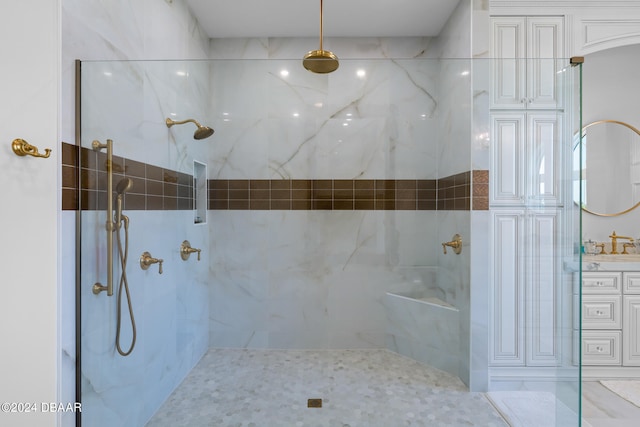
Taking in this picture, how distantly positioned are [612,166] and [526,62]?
1.73 meters

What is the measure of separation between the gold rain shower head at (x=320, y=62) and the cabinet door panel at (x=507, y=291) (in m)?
1.36

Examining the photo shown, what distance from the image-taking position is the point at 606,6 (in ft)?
7.56

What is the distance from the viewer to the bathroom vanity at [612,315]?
2414mm

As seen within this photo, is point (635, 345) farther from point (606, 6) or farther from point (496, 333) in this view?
point (606, 6)

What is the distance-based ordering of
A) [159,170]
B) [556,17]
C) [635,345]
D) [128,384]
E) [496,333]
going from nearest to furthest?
[128,384]
[159,170]
[496,333]
[556,17]
[635,345]

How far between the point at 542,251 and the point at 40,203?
2.36 meters

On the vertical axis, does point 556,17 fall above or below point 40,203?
above

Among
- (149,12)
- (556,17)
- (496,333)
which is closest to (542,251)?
(496,333)

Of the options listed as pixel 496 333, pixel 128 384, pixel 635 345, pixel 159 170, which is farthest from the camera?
pixel 635 345

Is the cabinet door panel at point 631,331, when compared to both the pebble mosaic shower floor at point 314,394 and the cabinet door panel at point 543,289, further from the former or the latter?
the pebble mosaic shower floor at point 314,394

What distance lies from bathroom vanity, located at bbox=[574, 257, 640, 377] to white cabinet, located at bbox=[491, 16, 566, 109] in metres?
1.39

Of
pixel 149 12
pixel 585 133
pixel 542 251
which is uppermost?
pixel 149 12

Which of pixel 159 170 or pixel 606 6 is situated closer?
pixel 159 170

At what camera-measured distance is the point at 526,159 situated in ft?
6.20
